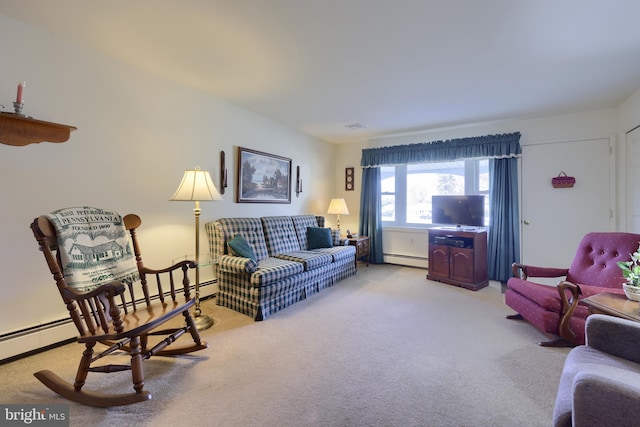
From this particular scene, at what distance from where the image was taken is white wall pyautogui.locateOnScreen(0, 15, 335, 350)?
2.03m

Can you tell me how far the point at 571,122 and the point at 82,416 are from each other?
567 centimetres

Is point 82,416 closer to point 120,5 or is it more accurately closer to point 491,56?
point 120,5

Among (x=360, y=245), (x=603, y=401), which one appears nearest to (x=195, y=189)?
(x=603, y=401)

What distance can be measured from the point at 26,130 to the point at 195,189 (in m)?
1.13

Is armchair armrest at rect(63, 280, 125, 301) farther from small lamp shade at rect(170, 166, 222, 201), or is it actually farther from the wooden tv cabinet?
the wooden tv cabinet

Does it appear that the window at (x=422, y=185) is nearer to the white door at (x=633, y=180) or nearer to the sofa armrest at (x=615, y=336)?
the white door at (x=633, y=180)

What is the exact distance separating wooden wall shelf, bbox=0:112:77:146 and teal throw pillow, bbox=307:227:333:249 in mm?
2985

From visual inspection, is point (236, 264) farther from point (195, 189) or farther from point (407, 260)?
point (407, 260)

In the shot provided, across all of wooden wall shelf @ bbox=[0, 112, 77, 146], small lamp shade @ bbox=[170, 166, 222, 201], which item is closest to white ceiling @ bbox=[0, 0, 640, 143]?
wooden wall shelf @ bbox=[0, 112, 77, 146]

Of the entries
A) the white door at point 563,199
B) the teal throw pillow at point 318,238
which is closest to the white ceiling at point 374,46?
the white door at point 563,199

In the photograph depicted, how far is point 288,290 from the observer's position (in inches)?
122

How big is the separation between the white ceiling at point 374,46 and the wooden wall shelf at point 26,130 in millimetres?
737

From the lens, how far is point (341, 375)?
186cm

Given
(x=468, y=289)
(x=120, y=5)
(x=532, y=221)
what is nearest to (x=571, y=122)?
(x=532, y=221)
